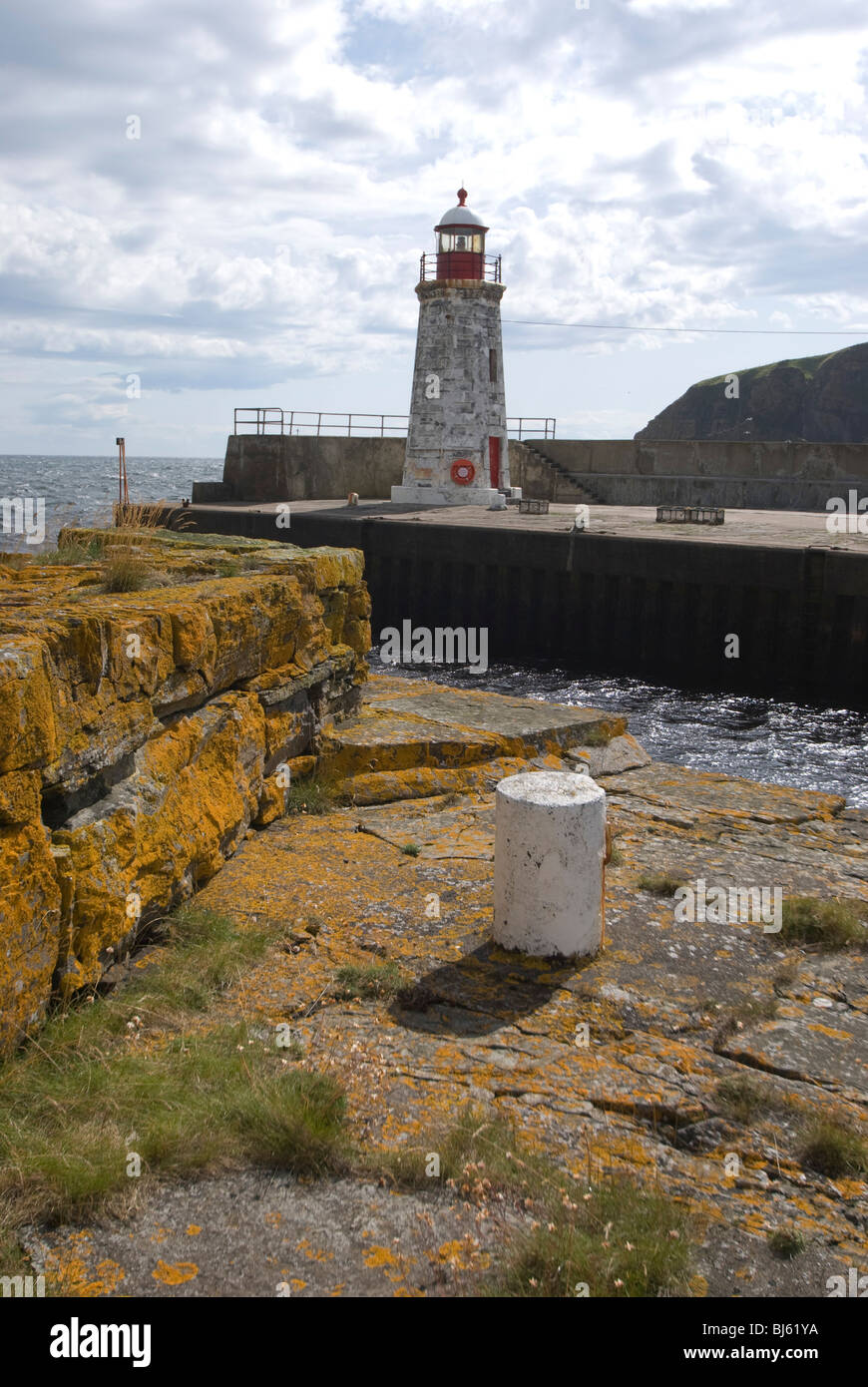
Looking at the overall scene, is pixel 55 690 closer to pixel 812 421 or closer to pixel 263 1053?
pixel 263 1053

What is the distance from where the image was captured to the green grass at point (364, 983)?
12.0 ft

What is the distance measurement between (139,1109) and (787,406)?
317ft

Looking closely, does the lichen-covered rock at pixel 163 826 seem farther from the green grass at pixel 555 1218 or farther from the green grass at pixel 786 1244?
the green grass at pixel 786 1244

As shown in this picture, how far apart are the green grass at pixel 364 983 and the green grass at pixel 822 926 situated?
1.66 meters

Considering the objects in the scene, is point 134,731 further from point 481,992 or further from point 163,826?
point 481,992

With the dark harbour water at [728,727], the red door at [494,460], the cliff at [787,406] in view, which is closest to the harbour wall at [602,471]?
the red door at [494,460]

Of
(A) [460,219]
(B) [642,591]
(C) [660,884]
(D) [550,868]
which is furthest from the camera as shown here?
(A) [460,219]

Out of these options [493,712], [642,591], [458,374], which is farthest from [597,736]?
[458,374]

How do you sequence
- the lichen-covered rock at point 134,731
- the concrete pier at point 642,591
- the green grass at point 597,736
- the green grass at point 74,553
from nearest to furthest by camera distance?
1. the lichen-covered rock at point 134,731
2. the green grass at point 74,553
3. the green grass at point 597,736
4. the concrete pier at point 642,591

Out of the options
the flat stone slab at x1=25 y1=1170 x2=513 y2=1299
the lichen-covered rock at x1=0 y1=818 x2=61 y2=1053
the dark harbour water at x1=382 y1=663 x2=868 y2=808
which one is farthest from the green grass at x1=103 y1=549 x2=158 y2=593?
the dark harbour water at x1=382 y1=663 x2=868 y2=808

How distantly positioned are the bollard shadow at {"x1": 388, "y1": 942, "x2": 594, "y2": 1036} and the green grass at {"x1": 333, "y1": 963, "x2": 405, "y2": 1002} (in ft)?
0.16

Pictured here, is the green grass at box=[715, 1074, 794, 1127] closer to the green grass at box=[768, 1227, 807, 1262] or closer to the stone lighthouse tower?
the green grass at box=[768, 1227, 807, 1262]

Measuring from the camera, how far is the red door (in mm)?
29375

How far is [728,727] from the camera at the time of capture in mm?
14844
